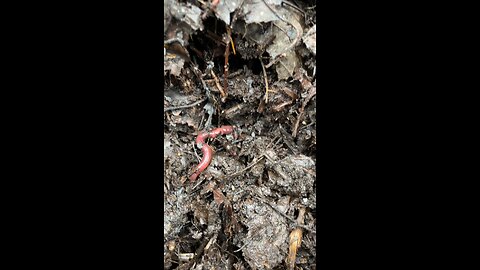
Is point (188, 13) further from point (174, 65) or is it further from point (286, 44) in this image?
point (286, 44)

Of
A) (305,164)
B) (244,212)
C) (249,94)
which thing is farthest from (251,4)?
(244,212)

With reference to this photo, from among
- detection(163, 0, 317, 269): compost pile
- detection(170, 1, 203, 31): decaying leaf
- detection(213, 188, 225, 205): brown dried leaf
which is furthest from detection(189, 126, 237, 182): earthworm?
detection(170, 1, 203, 31): decaying leaf

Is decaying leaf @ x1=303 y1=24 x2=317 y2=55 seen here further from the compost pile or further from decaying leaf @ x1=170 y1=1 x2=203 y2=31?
decaying leaf @ x1=170 y1=1 x2=203 y2=31

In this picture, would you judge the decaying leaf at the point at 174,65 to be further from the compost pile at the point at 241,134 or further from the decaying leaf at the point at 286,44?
the decaying leaf at the point at 286,44

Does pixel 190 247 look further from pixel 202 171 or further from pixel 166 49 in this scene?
pixel 166 49

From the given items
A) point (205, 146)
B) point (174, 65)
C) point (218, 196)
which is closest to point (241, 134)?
point (205, 146)

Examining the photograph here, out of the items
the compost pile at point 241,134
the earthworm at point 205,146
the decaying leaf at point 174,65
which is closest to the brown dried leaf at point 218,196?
the compost pile at point 241,134
